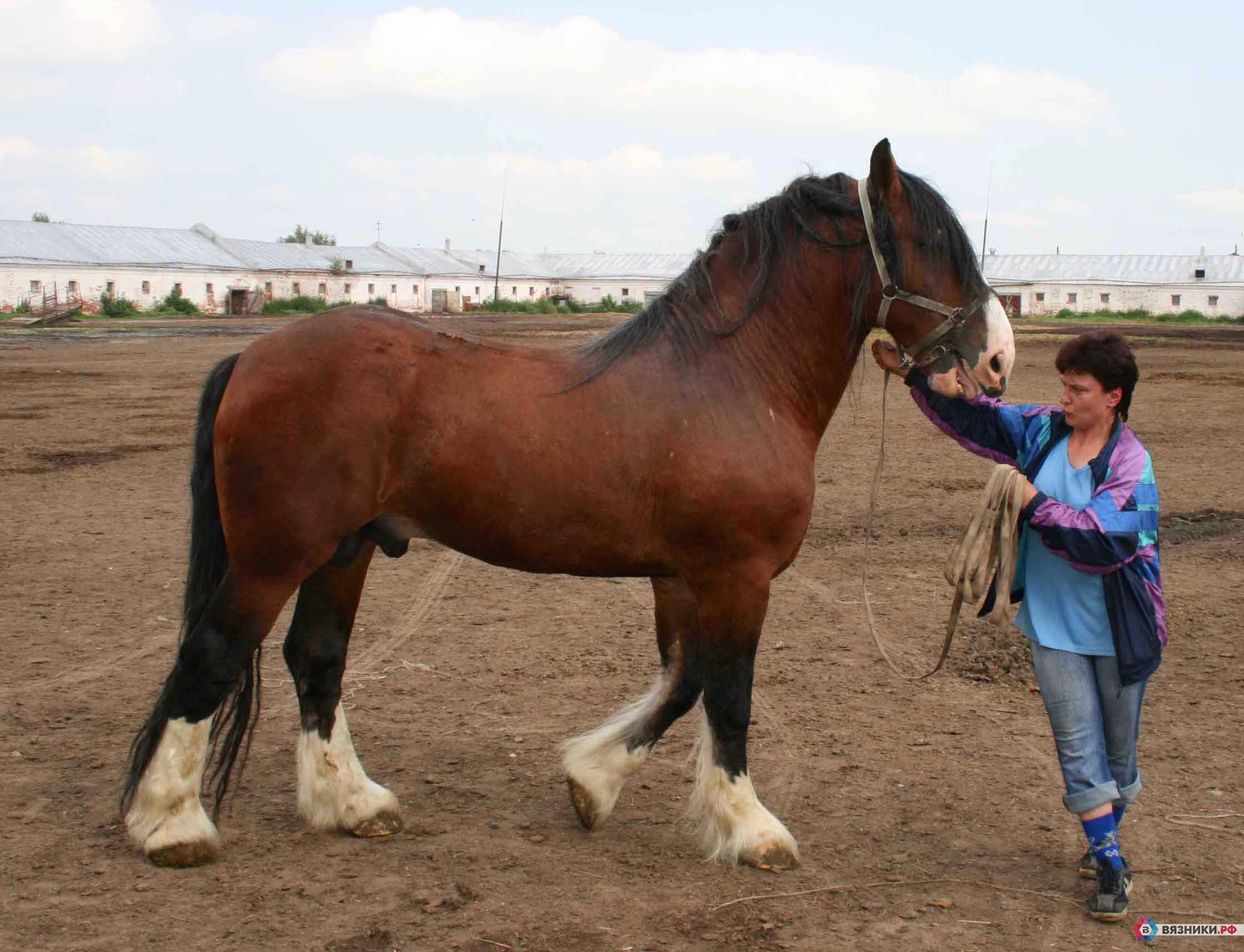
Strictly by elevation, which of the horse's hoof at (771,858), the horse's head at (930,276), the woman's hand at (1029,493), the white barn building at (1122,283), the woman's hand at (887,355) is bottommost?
the horse's hoof at (771,858)

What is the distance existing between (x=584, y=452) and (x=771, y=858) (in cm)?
156

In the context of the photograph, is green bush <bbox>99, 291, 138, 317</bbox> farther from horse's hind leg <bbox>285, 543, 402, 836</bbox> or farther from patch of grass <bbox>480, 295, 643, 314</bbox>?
horse's hind leg <bbox>285, 543, 402, 836</bbox>

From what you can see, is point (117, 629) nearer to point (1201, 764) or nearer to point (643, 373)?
point (643, 373)

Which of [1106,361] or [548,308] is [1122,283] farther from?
[1106,361]

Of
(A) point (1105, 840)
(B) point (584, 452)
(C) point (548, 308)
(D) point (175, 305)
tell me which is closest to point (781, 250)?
(B) point (584, 452)

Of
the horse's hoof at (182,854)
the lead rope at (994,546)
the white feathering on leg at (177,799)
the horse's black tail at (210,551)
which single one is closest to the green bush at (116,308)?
the horse's black tail at (210,551)

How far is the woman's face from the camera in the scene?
3662 millimetres

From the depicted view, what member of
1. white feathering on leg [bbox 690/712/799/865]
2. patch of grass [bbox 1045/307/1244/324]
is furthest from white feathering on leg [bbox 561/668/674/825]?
patch of grass [bbox 1045/307/1244/324]

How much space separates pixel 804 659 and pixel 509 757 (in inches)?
80.5

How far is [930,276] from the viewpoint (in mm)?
3996

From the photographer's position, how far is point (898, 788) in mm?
4699

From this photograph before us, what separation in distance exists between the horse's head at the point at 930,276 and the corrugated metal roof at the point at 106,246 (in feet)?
199

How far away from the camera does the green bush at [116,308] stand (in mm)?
55531

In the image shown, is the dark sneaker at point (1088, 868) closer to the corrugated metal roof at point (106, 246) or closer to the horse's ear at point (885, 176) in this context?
the horse's ear at point (885, 176)
